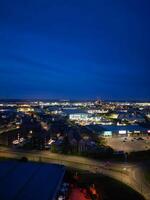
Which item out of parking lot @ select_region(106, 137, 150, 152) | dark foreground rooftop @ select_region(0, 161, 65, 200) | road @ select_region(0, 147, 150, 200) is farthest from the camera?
parking lot @ select_region(106, 137, 150, 152)

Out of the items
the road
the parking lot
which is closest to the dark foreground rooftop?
the road

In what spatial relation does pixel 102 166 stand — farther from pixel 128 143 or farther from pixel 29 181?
pixel 128 143

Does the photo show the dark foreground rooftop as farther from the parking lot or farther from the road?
the parking lot

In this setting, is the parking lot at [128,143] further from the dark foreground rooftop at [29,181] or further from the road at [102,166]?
the dark foreground rooftop at [29,181]

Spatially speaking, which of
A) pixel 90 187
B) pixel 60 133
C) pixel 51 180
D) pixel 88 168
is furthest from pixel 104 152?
pixel 60 133

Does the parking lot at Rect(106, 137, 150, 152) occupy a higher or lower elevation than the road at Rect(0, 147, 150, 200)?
higher

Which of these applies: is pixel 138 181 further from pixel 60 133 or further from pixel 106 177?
pixel 60 133

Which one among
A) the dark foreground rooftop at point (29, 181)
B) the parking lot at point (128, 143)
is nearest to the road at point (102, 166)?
the dark foreground rooftop at point (29, 181)

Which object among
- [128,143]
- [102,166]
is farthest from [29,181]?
[128,143]
